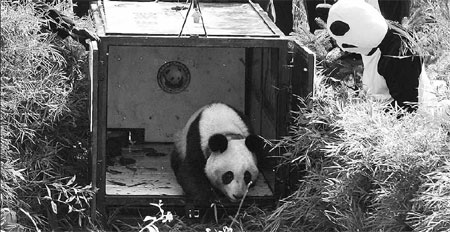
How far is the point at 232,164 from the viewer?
7.11 meters

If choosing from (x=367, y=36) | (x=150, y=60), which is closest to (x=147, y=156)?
(x=150, y=60)

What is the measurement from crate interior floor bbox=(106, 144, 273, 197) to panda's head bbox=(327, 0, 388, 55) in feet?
4.24

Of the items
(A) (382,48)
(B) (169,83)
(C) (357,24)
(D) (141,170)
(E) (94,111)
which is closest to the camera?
(E) (94,111)

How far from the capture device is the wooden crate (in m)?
6.78

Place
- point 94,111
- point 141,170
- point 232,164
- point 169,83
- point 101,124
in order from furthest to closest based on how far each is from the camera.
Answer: point 169,83, point 141,170, point 232,164, point 101,124, point 94,111

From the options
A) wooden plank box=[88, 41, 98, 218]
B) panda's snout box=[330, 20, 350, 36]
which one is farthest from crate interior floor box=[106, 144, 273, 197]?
panda's snout box=[330, 20, 350, 36]

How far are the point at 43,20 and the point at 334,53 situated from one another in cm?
240

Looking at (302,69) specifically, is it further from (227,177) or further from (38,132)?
(38,132)

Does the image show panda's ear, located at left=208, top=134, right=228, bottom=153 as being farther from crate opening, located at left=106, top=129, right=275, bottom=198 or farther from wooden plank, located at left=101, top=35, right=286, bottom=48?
wooden plank, located at left=101, top=35, right=286, bottom=48

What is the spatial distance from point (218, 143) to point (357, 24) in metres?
1.31

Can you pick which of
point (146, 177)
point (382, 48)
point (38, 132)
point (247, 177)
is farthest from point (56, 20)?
point (382, 48)

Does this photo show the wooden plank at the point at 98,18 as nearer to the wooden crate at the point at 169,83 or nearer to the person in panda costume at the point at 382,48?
the wooden crate at the point at 169,83

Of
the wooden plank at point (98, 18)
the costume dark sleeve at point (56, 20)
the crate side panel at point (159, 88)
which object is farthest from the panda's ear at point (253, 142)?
the crate side panel at point (159, 88)

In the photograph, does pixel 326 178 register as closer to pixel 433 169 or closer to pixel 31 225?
pixel 433 169
